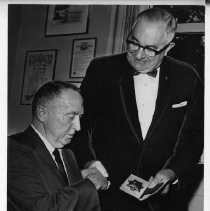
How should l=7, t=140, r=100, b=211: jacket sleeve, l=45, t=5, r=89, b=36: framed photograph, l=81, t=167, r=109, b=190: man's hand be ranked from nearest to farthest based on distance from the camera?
l=7, t=140, r=100, b=211: jacket sleeve, l=81, t=167, r=109, b=190: man's hand, l=45, t=5, r=89, b=36: framed photograph

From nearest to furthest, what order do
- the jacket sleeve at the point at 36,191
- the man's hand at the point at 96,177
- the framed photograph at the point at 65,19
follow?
1. the jacket sleeve at the point at 36,191
2. the man's hand at the point at 96,177
3. the framed photograph at the point at 65,19

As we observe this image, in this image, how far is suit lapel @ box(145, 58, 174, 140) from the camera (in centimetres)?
178

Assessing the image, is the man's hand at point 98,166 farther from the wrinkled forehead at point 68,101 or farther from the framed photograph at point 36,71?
the framed photograph at point 36,71

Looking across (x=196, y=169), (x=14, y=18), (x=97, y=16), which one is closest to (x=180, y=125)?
(x=196, y=169)

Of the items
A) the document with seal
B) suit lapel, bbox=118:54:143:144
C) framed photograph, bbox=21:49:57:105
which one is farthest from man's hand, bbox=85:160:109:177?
framed photograph, bbox=21:49:57:105

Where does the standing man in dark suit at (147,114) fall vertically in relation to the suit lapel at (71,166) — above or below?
above

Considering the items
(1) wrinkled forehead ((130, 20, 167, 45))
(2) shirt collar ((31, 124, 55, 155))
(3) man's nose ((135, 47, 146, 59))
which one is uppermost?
(1) wrinkled forehead ((130, 20, 167, 45))

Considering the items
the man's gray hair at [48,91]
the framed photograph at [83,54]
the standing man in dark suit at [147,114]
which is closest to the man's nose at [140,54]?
the standing man in dark suit at [147,114]

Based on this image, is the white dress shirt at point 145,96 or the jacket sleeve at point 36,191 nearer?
the jacket sleeve at point 36,191

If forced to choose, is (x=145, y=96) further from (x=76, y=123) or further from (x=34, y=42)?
(x=34, y=42)

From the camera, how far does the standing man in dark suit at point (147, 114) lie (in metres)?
1.77

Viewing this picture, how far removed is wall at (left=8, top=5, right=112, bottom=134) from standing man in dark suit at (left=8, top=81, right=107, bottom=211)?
0.28 feet

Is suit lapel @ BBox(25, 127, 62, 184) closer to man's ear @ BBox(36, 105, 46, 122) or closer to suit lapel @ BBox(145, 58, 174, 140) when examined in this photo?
man's ear @ BBox(36, 105, 46, 122)

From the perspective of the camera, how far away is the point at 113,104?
1820 millimetres
